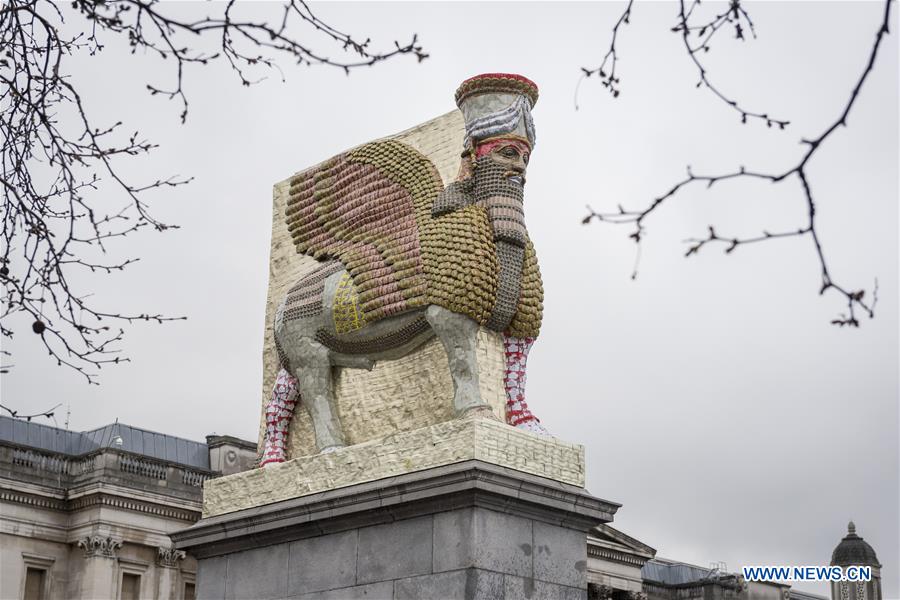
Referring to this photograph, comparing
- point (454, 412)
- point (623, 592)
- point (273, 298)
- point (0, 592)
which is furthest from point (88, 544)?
point (454, 412)

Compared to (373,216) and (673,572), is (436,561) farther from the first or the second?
(673,572)

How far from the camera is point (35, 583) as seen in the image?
34.9 meters

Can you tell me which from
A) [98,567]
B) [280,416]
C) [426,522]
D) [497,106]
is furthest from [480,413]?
[98,567]

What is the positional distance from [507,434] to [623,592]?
31448 millimetres

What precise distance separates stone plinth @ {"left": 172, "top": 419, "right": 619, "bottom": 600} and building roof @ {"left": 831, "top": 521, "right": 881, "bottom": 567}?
144ft

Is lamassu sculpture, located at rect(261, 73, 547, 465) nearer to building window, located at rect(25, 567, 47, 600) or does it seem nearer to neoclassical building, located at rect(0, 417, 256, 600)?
neoclassical building, located at rect(0, 417, 256, 600)

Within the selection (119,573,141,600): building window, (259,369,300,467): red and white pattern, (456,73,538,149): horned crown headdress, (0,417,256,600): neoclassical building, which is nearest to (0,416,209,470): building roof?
(0,417,256,600): neoclassical building

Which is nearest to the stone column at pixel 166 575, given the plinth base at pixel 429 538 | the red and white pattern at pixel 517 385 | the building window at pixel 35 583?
the building window at pixel 35 583

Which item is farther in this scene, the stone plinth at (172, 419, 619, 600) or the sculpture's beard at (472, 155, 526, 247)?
the sculpture's beard at (472, 155, 526, 247)

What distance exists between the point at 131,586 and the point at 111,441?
6297mm

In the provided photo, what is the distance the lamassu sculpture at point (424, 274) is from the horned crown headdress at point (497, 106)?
11mm

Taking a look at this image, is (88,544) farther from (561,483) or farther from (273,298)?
(561,483)

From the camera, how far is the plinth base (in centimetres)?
1170

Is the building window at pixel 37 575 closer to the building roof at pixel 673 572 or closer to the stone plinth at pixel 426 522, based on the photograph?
the stone plinth at pixel 426 522
